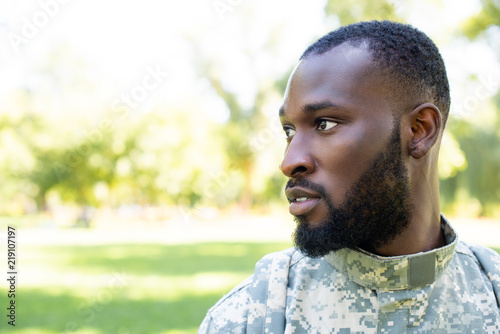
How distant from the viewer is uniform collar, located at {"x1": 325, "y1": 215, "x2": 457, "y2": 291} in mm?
1598

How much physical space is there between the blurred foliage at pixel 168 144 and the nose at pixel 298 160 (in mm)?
26853

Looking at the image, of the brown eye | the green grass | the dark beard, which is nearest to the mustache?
the dark beard

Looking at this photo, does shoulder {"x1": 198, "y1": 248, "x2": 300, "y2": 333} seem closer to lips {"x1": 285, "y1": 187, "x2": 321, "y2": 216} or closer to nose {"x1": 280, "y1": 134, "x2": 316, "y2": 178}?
lips {"x1": 285, "y1": 187, "x2": 321, "y2": 216}

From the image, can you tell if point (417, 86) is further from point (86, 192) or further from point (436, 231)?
point (86, 192)

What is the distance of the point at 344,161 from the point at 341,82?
0.25m

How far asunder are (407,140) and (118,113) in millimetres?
33742

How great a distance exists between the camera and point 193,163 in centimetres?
3794

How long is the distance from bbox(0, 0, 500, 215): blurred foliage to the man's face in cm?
2684

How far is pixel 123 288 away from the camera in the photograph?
10688mm

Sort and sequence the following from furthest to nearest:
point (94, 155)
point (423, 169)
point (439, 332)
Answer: point (94, 155) → point (423, 169) → point (439, 332)

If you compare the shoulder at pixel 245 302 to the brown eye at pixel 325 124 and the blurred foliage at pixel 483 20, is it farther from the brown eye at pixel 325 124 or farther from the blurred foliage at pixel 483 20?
the blurred foliage at pixel 483 20

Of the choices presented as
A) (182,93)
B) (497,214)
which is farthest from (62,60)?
(497,214)

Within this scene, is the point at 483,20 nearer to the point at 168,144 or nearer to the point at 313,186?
the point at 313,186

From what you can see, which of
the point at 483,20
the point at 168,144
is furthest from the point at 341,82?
the point at 168,144
